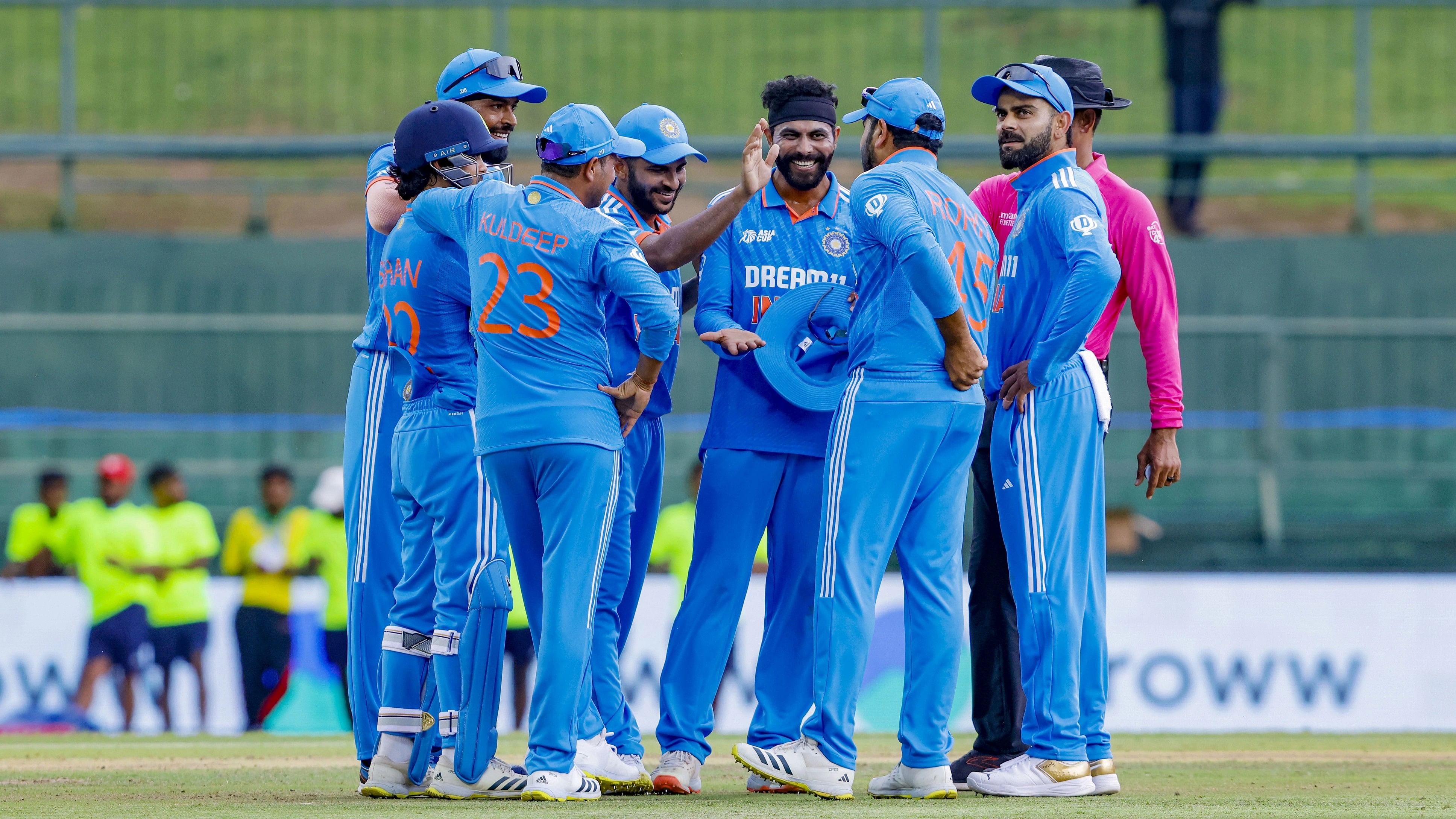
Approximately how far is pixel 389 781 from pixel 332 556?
665 cm

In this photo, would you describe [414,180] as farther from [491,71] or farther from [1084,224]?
[1084,224]

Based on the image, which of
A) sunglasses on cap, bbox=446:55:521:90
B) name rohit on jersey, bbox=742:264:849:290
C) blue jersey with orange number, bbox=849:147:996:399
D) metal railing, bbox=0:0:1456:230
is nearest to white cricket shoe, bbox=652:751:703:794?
blue jersey with orange number, bbox=849:147:996:399

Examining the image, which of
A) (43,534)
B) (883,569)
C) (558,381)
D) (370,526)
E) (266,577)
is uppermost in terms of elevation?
(558,381)

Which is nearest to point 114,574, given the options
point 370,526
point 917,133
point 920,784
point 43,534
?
point 43,534

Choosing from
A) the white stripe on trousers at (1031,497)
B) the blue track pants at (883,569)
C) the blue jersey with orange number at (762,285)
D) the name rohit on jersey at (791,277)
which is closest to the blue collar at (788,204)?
the blue jersey with orange number at (762,285)

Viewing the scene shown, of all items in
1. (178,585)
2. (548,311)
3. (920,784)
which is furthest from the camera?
(178,585)

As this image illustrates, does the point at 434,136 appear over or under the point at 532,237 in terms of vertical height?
over

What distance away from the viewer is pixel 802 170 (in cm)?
644

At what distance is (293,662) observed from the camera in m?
12.2

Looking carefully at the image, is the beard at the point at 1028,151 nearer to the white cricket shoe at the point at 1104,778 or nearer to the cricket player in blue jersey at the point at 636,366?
Answer: the cricket player in blue jersey at the point at 636,366

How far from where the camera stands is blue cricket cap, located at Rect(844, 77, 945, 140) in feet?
20.0

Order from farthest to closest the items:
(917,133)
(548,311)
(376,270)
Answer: (376,270) → (917,133) → (548,311)

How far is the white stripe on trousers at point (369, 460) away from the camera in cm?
640

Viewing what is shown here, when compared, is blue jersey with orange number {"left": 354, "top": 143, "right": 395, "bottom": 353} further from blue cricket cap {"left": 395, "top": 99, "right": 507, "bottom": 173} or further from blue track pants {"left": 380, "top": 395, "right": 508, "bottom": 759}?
blue track pants {"left": 380, "top": 395, "right": 508, "bottom": 759}
